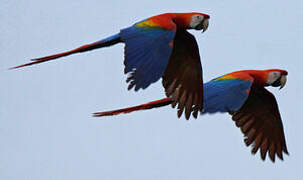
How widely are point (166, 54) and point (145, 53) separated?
0.28 meters

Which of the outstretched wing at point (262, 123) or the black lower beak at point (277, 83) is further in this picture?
the outstretched wing at point (262, 123)

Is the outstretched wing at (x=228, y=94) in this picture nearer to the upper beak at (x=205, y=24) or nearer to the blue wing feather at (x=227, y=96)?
the blue wing feather at (x=227, y=96)

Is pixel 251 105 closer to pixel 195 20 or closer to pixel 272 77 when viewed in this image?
pixel 272 77

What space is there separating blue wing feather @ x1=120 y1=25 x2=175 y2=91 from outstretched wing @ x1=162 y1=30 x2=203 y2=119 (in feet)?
2.43

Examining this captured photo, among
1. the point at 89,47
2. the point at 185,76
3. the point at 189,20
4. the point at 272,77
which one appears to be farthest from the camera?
the point at 272,77

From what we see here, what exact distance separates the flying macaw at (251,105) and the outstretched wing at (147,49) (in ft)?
3.38

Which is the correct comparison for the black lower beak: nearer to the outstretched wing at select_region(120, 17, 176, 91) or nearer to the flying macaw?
the flying macaw

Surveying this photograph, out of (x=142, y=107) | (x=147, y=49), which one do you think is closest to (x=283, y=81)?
(x=142, y=107)

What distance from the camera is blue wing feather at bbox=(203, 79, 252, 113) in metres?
14.4

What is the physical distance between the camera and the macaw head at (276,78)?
15.1m

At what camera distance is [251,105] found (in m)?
15.6

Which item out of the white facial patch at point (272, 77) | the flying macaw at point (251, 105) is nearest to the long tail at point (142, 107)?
the flying macaw at point (251, 105)

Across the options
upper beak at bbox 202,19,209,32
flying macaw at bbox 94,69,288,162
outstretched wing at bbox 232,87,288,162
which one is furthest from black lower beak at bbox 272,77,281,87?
upper beak at bbox 202,19,209,32

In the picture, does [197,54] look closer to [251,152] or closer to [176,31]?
[176,31]
